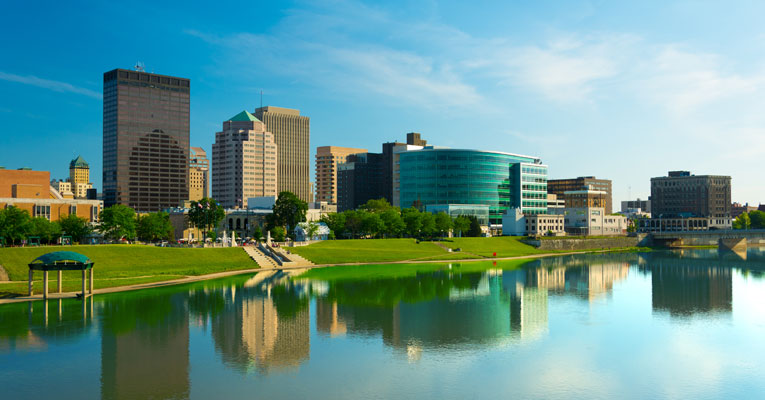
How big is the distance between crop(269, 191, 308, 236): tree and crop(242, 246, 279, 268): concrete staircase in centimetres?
3738

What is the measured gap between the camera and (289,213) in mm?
178625

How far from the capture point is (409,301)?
86562 mm

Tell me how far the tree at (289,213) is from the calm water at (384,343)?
75.7 metres

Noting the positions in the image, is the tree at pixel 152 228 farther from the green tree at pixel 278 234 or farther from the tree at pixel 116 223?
the green tree at pixel 278 234

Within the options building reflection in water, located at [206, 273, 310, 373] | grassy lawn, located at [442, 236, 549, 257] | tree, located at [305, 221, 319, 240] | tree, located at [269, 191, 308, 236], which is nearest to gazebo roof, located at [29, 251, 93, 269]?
building reflection in water, located at [206, 273, 310, 373]

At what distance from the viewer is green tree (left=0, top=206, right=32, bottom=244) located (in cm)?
11569

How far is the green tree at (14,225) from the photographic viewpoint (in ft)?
380

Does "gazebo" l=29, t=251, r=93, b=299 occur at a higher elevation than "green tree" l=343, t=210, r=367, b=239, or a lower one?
lower

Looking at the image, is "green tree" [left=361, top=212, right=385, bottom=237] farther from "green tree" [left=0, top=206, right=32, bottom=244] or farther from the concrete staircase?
"green tree" [left=0, top=206, right=32, bottom=244]

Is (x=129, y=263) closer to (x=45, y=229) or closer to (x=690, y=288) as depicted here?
(x=45, y=229)

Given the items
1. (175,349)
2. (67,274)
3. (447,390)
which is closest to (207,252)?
(67,274)

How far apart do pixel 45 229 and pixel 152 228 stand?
2740cm

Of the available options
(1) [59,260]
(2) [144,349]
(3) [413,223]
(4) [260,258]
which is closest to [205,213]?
(4) [260,258]

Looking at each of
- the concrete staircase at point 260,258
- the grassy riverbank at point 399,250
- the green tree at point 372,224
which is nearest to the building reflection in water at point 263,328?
the concrete staircase at point 260,258
